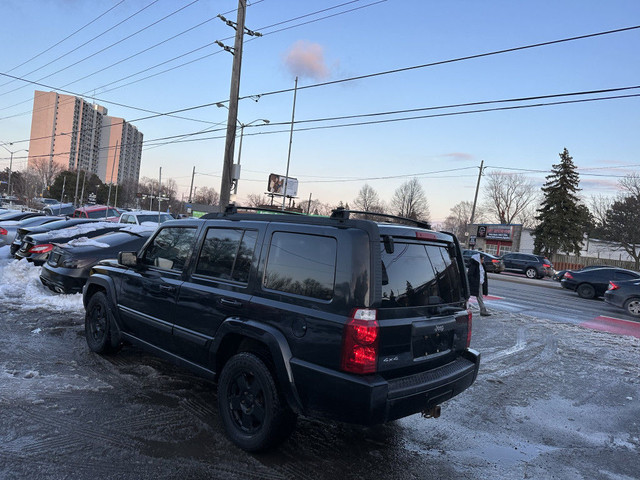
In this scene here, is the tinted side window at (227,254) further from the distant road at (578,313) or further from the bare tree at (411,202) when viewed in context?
the bare tree at (411,202)

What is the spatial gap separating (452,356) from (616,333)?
26.8ft

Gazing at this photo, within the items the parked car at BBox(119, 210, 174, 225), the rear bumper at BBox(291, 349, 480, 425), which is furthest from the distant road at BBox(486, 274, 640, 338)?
the parked car at BBox(119, 210, 174, 225)

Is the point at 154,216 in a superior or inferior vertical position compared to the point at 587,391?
superior

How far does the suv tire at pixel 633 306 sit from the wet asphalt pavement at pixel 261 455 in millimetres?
8868

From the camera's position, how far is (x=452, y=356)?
3652 mm

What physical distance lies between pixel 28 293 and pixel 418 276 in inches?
332

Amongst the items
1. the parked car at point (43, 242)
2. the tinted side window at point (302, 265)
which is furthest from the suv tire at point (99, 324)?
the parked car at point (43, 242)

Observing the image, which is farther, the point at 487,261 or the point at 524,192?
the point at 524,192

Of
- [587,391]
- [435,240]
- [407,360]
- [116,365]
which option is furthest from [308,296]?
[587,391]

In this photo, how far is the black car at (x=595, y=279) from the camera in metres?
17.7

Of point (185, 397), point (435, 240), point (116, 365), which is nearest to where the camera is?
point (435, 240)

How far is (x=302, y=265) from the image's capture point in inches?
126

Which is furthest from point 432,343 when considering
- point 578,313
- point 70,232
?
point 578,313

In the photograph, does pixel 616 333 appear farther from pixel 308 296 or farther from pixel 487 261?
pixel 487 261
